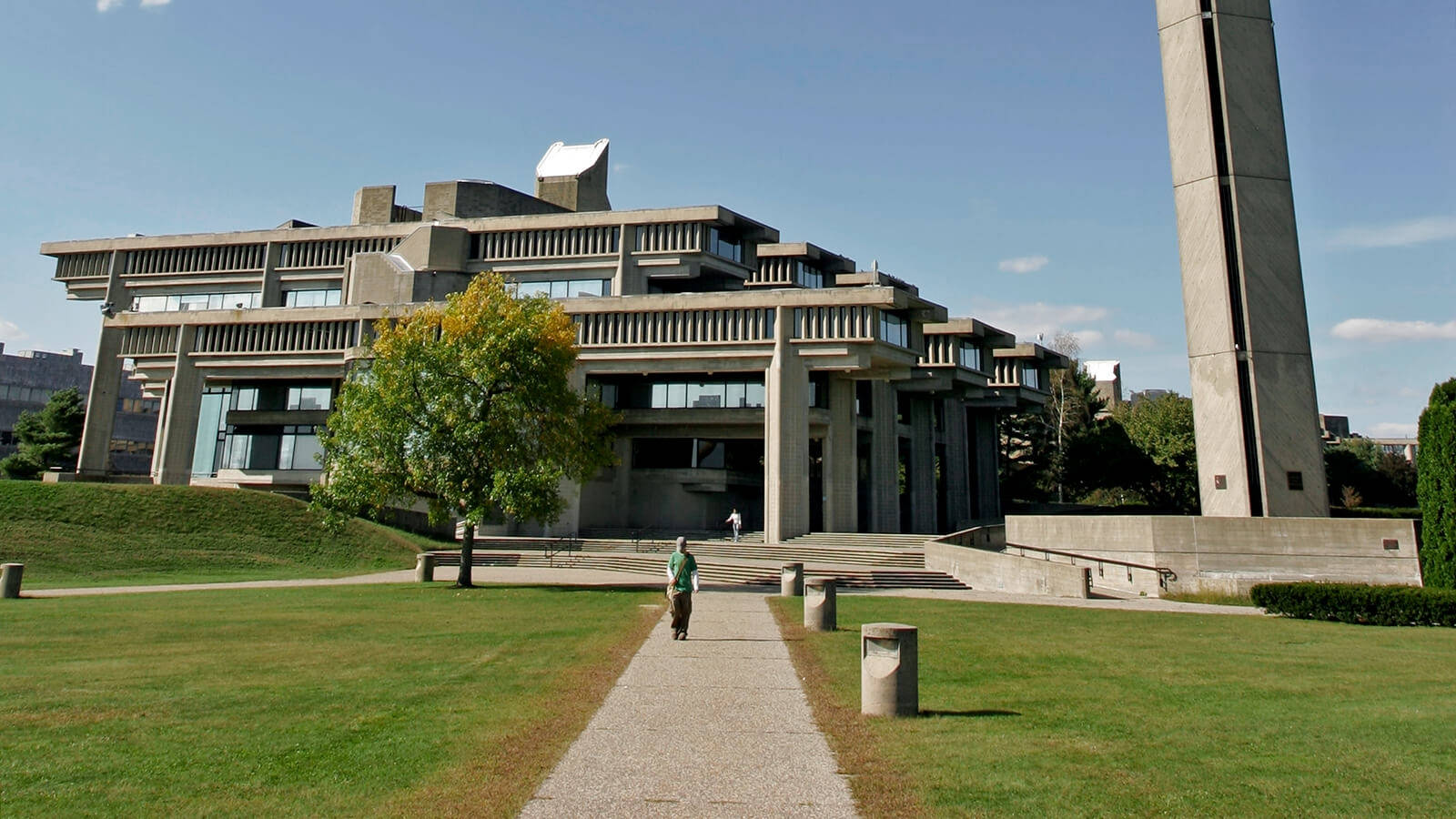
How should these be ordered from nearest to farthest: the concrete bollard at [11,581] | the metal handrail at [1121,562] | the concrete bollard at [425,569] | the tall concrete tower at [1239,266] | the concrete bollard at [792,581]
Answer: the concrete bollard at [11,581], the concrete bollard at [792,581], the metal handrail at [1121,562], the concrete bollard at [425,569], the tall concrete tower at [1239,266]

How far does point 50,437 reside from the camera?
54844mm

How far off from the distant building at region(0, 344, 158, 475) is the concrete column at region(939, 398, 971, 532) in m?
66.6

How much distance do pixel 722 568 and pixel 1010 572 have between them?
10.4 metres

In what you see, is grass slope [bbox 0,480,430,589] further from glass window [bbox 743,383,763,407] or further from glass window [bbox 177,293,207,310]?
glass window [bbox 177,293,207,310]

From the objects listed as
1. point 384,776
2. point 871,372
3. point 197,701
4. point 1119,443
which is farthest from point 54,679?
point 1119,443

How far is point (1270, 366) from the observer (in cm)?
2984

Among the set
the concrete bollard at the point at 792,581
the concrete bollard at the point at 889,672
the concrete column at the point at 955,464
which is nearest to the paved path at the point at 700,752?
the concrete bollard at the point at 889,672

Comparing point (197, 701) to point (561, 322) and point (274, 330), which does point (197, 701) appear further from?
point (274, 330)

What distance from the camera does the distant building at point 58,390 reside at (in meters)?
79.9

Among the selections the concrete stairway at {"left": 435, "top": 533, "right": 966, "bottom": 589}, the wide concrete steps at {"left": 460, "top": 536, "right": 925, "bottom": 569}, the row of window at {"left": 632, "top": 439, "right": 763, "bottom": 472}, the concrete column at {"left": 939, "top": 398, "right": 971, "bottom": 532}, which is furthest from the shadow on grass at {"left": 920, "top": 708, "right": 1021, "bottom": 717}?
the concrete column at {"left": 939, "top": 398, "right": 971, "bottom": 532}

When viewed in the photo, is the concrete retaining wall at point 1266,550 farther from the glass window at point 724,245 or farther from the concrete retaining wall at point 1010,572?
the glass window at point 724,245

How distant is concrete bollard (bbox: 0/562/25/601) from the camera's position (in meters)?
22.0

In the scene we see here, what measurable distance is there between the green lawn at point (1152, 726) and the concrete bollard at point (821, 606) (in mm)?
667

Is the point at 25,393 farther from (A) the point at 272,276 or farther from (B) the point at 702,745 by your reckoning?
(B) the point at 702,745
